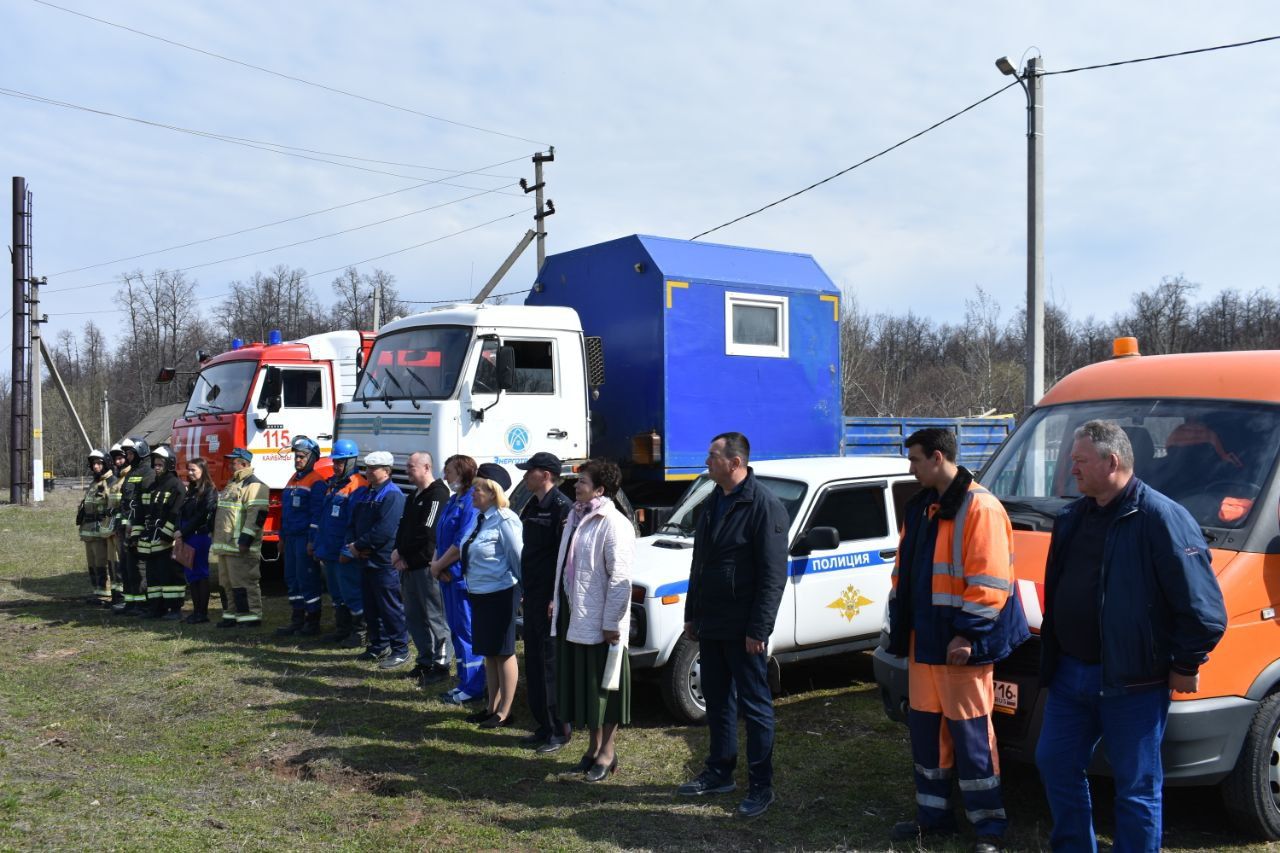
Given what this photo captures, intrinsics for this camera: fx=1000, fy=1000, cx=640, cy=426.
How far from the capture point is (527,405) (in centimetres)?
998

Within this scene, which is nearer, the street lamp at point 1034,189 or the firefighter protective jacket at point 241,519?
the firefighter protective jacket at point 241,519

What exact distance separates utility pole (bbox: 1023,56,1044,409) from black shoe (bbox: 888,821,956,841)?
9.12 m

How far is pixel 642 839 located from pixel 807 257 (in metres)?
8.08

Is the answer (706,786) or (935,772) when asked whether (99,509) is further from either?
(935,772)

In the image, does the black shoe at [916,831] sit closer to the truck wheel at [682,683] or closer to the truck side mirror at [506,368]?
the truck wheel at [682,683]

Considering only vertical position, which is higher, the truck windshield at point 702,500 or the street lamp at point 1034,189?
the street lamp at point 1034,189

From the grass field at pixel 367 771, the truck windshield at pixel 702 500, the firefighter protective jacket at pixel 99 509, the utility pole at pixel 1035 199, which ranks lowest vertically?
the grass field at pixel 367 771

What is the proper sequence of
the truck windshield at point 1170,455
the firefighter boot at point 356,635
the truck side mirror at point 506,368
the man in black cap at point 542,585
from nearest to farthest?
the truck windshield at point 1170,455, the man in black cap at point 542,585, the firefighter boot at point 356,635, the truck side mirror at point 506,368

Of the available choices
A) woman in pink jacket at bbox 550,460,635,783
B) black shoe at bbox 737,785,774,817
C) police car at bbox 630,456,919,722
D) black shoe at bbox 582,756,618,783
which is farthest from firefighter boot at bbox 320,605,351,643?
black shoe at bbox 737,785,774,817

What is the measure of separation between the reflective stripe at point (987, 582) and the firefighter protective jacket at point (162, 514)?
350 inches

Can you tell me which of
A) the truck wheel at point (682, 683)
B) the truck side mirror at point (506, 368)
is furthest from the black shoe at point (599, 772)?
the truck side mirror at point (506, 368)

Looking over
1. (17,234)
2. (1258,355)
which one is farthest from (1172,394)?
(17,234)

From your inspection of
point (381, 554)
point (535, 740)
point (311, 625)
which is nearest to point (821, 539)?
point (535, 740)

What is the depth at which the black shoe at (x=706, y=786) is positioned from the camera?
5387 mm
